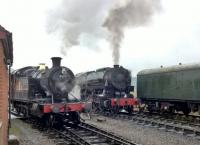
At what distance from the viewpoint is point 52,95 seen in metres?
18.7

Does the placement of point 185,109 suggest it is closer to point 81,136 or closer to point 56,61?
point 56,61

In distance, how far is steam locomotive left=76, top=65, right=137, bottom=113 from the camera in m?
25.5

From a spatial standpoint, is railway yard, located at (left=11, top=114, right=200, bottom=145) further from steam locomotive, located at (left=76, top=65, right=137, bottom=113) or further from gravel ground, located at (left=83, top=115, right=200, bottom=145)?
steam locomotive, located at (left=76, top=65, right=137, bottom=113)

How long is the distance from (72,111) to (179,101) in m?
7.36

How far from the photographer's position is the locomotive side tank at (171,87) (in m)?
21.6

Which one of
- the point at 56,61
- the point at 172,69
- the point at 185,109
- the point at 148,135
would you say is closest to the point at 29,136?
the point at 56,61

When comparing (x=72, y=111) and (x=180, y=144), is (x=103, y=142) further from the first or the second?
(x=72, y=111)

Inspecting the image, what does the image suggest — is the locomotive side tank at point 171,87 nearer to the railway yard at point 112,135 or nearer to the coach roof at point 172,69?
the coach roof at point 172,69

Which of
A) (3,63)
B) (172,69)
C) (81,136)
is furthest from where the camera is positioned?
(172,69)

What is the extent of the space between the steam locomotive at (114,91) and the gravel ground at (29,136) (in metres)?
7.59

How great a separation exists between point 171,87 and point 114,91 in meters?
4.40

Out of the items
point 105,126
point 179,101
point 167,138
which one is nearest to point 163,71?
point 179,101

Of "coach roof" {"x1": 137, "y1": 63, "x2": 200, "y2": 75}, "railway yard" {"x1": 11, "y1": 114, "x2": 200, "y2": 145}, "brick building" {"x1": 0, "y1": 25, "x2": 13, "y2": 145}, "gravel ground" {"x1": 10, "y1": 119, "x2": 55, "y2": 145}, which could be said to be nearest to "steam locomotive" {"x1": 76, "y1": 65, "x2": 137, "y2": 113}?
"coach roof" {"x1": 137, "y1": 63, "x2": 200, "y2": 75}

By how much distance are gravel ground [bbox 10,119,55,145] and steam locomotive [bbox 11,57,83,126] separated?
77 centimetres
